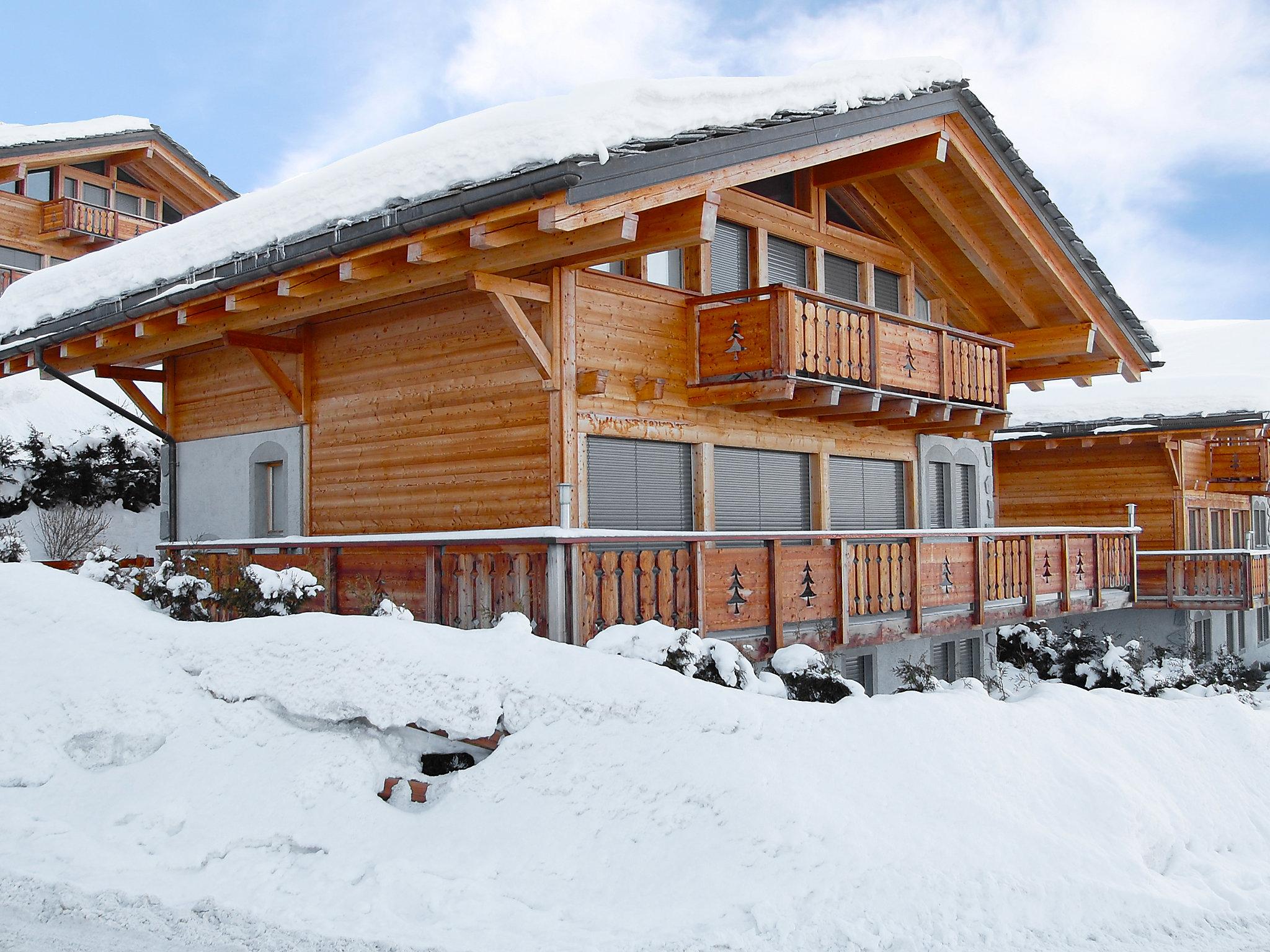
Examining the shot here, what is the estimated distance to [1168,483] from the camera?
2512 cm

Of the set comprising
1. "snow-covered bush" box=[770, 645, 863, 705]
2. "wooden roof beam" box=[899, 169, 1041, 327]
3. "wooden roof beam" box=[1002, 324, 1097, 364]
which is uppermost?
"wooden roof beam" box=[899, 169, 1041, 327]

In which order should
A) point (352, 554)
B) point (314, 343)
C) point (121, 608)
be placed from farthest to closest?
point (314, 343) < point (352, 554) < point (121, 608)

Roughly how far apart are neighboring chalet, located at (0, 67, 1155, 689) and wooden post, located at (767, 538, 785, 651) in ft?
0.09

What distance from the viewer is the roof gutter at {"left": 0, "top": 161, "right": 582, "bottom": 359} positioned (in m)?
9.47

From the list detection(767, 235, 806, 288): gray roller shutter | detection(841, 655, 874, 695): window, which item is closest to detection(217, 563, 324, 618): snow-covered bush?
detection(767, 235, 806, 288): gray roller shutter

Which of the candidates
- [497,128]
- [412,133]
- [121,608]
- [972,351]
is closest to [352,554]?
[121,608]

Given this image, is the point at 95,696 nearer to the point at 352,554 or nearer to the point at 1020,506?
the point at 352,554

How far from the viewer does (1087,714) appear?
818 cm

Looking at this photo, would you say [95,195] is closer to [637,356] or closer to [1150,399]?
[637,356]

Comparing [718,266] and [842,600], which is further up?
[718,266]

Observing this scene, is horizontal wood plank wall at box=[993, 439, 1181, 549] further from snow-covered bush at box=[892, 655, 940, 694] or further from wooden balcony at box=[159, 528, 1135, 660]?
snow-covered bush at box=[892, 655, 940, 694]

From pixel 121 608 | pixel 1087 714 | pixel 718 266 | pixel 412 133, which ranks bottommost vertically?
pixel 1087 714

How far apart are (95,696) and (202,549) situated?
4707 millimetres

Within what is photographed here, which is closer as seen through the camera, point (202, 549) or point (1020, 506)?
point (202, 549)
